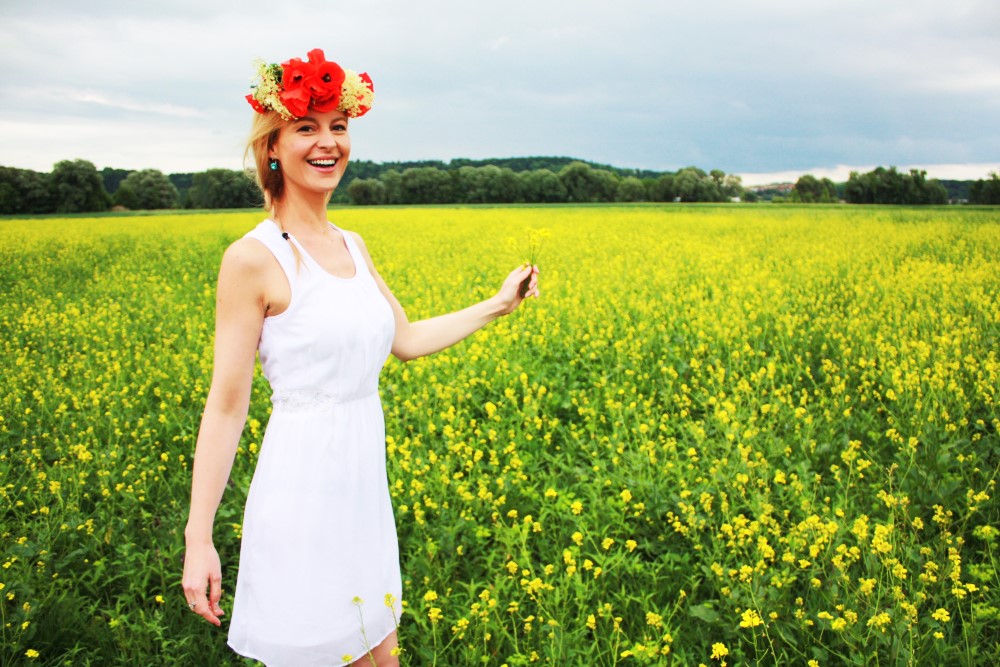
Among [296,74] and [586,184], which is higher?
[586,184]

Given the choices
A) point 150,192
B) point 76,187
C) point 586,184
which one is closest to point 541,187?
point 586,184

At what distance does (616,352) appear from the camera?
18.3 feet

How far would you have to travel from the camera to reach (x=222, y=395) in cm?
149

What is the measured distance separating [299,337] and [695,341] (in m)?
4.72

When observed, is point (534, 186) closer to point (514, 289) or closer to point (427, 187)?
point (427, 187)

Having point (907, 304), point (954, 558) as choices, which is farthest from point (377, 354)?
point (907, 304)

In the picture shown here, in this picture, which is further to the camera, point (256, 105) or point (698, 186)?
point (698, 186)

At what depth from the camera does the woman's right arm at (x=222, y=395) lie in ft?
4.84

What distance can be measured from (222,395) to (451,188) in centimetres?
4541

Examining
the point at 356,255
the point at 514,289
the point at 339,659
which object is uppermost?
the point at 356,255

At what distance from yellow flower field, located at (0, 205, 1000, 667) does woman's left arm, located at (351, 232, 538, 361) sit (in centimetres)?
18

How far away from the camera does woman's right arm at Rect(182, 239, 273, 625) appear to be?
1.48 metres

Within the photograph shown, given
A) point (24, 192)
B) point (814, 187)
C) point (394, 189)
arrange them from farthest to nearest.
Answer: point (814, 187) → point (394, 189) → point (24, 192)

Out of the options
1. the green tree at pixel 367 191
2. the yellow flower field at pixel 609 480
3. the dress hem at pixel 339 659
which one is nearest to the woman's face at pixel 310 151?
the yellow flower field at pixel 609 480
